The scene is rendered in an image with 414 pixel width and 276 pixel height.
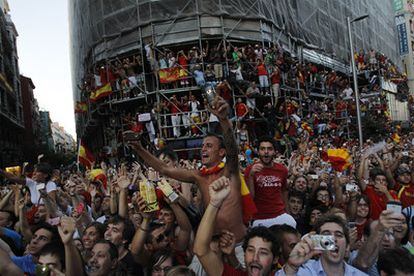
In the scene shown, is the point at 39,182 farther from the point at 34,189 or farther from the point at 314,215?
the point at 314,215

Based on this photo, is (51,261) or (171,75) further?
(171,75)

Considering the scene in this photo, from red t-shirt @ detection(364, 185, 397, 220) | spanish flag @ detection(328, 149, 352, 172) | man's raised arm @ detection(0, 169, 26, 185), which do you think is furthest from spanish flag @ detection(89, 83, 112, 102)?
red t-shirt @ detection(364, 185, 397, 220)

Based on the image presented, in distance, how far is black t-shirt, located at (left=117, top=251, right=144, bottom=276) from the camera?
3.88 meters

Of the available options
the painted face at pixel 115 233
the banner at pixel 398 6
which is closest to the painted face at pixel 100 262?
the painted face at pixel 115 233

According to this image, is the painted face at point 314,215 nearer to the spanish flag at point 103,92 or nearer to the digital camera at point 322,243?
the digital camera at point 322,243

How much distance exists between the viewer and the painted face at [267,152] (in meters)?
5.00

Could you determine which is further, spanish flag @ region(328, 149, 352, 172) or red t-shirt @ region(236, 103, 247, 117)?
red t-shirt @ region(236, 103, 247, 117)

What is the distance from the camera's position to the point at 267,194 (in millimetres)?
5035

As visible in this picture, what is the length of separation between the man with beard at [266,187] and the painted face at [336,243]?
4.81ft

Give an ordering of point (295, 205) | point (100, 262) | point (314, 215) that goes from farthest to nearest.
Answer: point (295, 205)
point (314, 215)
point (100, 262)

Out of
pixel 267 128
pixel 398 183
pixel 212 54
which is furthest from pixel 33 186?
pixel 267 128

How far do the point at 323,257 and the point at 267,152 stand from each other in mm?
1904

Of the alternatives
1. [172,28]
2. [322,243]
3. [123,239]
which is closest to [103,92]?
[172,28]

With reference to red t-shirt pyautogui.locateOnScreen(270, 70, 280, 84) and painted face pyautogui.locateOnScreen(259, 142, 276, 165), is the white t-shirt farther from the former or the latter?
red t-shirt pyautogui.locateOnScreen(270, 70, 280, 84)
